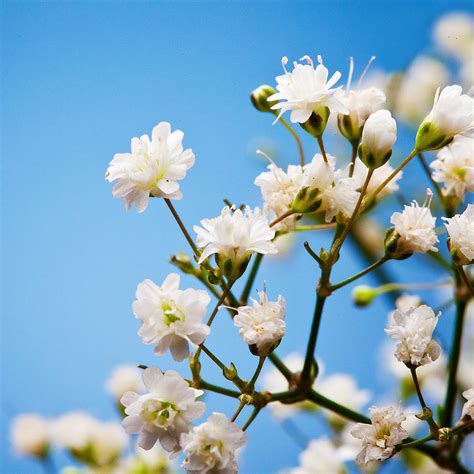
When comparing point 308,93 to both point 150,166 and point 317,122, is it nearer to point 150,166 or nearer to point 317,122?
point 317,122

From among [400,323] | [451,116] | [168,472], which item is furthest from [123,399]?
[168,472]

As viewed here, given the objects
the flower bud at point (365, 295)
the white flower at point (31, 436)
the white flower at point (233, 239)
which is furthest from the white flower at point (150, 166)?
the white flower at point (31, 436)

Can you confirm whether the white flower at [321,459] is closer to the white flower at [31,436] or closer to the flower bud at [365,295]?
the flower bud at [365,295]

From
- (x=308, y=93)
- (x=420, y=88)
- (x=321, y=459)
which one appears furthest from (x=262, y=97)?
(x=420, y=88)

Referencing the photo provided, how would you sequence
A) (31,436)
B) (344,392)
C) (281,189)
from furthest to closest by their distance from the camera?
(31,436), (344,392), (281,189)

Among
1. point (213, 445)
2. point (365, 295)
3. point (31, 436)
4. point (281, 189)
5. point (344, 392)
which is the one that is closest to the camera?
point (213, 445)

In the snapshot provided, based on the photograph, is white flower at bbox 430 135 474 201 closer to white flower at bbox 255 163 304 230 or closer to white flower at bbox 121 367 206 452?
white flower at bbox 255 163 304 230
